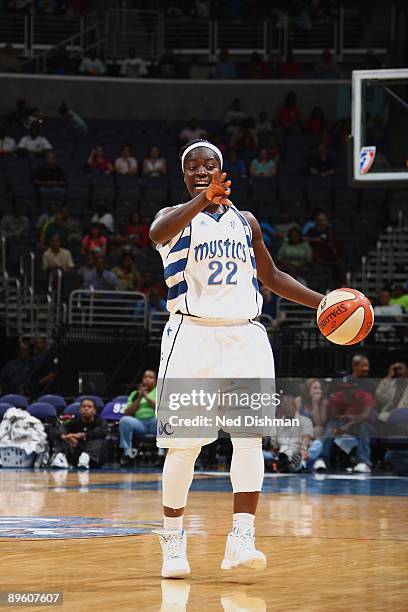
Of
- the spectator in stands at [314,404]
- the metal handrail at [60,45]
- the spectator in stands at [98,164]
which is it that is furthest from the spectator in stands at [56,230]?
the spectator in stands at [314,404]

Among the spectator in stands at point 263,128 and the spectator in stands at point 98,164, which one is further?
the spectator in stands at point 263,128

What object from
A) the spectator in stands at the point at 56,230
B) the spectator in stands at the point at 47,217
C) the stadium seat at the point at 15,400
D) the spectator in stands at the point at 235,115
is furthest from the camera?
the spectator in stands at the point at 235,115

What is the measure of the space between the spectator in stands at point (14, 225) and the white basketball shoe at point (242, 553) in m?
16.2

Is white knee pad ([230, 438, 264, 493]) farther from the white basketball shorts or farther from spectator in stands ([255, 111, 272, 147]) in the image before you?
spectator in stands ([255, 111, 272, 147])

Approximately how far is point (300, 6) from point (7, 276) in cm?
1076

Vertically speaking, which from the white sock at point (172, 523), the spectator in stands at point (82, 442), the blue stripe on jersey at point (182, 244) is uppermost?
the blue stripe on jersey at point (182, 244)

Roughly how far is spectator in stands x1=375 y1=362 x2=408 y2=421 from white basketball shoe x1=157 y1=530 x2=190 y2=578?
939 cm

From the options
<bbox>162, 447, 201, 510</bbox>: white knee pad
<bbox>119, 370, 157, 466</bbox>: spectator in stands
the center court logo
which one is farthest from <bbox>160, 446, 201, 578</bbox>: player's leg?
<bbox>119, 370, 157, 466</bbox>: spectator in stands

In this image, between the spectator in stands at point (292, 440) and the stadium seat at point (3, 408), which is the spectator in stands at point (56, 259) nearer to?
the stadium seat at point (3, 408)

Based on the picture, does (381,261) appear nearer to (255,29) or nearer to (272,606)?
(255,29)

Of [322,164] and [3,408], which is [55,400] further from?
[322,164]

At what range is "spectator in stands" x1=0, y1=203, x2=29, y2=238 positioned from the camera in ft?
69.4

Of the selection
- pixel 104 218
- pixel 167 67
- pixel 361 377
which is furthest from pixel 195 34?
pixel 361 377

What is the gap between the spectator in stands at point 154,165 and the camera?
23094 mm
